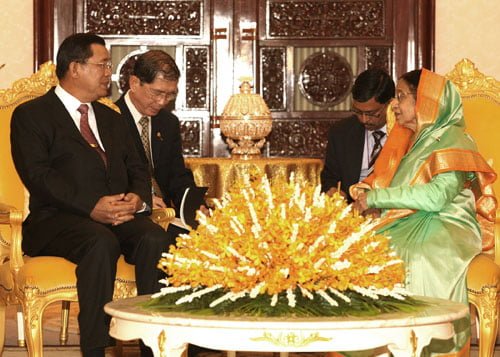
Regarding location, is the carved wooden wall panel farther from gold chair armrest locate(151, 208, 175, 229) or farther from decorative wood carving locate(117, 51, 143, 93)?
gold chair armrest locate(151, 208, 175, 229)

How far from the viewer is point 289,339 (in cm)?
265

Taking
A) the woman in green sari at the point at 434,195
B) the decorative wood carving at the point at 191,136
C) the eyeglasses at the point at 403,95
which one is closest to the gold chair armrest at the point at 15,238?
the woman in green sari at the point at 434,195

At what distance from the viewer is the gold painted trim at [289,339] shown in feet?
8.68

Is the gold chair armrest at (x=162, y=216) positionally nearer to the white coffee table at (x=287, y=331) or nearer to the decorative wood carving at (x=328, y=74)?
the white coffee table at (x=287, y=331)

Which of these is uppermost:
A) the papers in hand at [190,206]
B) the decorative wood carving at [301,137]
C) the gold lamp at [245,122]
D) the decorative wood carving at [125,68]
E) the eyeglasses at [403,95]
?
the decorative wood carving at [125,68]

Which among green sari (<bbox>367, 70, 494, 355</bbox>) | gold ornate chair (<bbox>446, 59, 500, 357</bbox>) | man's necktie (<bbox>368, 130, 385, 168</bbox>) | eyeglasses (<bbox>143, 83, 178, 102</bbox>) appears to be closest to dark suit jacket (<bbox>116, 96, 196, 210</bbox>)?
eyeglasses (<bbox>143, 83, 178, 102</bbox>)

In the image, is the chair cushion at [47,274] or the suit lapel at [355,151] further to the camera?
the suit lapel at [355,151]

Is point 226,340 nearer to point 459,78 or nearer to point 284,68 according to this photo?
point 459,78

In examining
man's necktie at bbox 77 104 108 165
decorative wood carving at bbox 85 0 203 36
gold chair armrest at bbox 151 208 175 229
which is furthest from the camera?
decorative wood carving at bbox 85 0 203 36

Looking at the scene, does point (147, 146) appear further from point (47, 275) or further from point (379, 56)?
point (379, 56)

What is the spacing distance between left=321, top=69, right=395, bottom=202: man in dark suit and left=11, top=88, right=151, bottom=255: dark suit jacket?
3.75 ft

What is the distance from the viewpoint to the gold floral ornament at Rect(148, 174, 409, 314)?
2734 millimetres

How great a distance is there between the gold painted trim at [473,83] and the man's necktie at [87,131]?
1682 mm

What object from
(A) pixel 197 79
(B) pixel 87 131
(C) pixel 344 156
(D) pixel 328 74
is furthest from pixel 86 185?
(D) pixel 328 74
